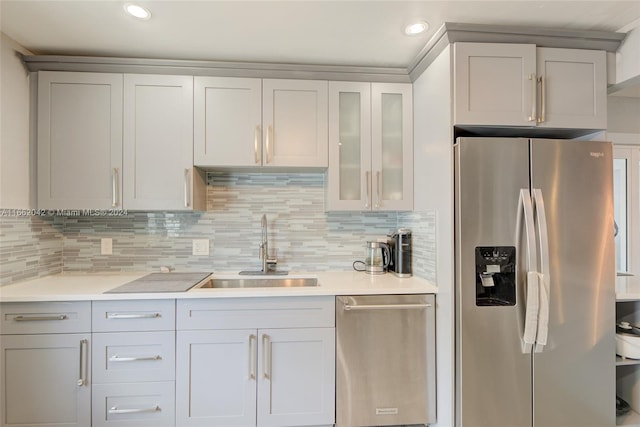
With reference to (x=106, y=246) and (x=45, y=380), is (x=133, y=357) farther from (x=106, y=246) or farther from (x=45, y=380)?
(x=106, y=246)

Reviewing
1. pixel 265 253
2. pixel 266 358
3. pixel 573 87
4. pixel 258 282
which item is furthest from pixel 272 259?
pixel 573 87

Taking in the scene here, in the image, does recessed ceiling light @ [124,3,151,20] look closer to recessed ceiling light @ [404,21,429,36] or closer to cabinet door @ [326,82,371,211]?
cabinet door @ [326,82,371,211]

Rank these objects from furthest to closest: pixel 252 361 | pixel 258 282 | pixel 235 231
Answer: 1. pixel 235 231
2. pixel 258 282
3. pixel 252 361

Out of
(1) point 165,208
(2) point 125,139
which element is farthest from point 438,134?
(2) point 125,139

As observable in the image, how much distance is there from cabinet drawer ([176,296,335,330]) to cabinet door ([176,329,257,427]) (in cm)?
5

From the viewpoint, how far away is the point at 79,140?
77.2 inches

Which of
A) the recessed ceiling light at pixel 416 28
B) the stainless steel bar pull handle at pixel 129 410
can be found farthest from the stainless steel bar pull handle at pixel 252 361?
the recessed ceiling light at pixel 416 28

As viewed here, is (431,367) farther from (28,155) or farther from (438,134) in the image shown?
(28,155)

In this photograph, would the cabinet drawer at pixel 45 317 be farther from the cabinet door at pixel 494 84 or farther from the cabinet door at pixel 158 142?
the cabinet door at pixel 494 84

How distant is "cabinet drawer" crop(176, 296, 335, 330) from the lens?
5.60ft

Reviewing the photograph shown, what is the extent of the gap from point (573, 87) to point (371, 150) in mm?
1177

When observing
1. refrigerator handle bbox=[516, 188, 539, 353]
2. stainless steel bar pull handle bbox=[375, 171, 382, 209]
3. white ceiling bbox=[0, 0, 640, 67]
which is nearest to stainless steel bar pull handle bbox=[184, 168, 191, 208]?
white ceiling bbox=[0, 0, 640, 67]

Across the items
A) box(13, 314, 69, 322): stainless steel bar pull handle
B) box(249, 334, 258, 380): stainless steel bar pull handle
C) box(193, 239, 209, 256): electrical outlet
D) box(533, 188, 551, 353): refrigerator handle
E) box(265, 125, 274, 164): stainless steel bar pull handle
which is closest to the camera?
box(533, 188, 551, 353): refrigerator handle

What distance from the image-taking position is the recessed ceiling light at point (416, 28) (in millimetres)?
1668
